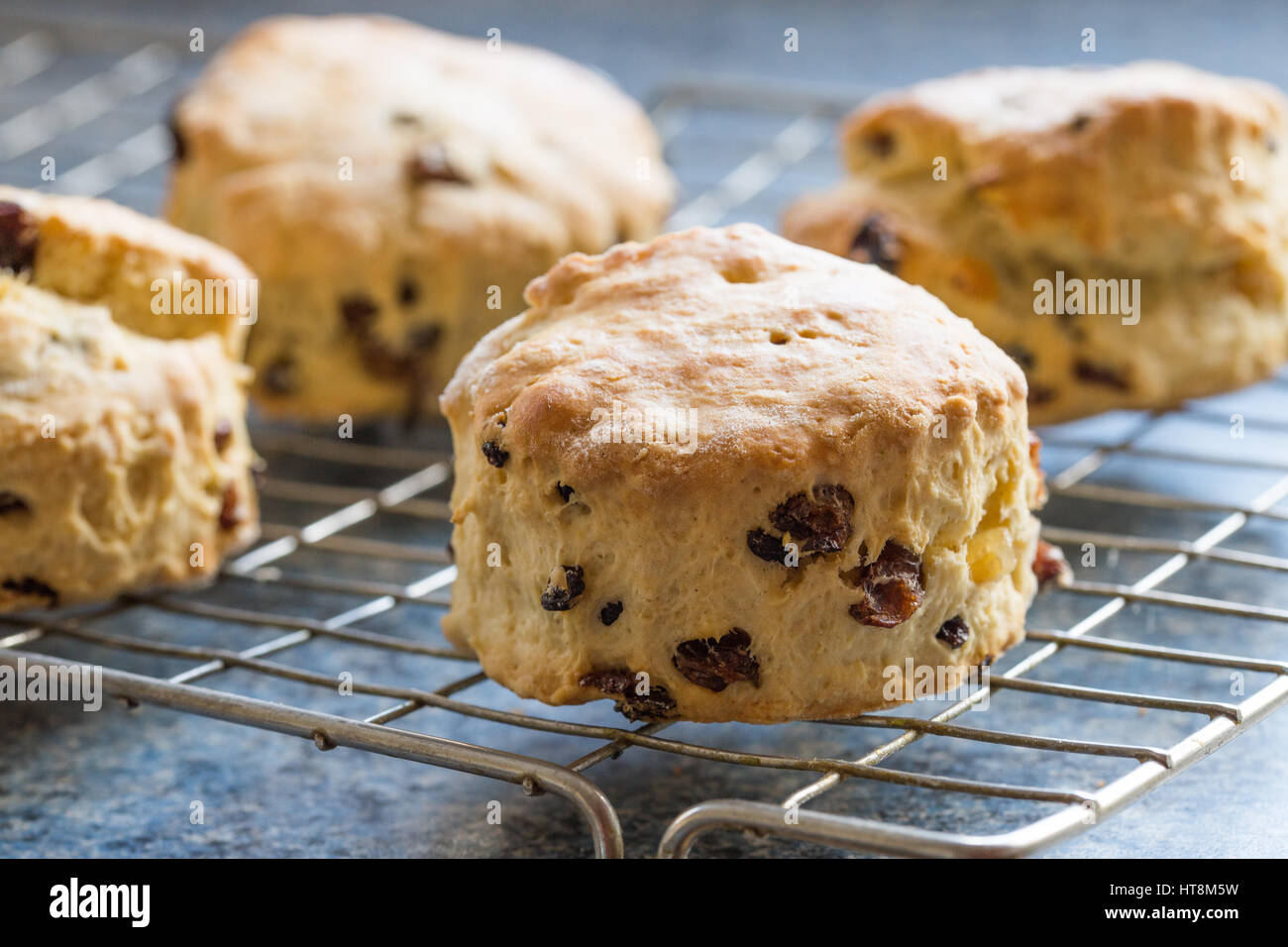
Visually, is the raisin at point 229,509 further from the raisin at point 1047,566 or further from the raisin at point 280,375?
the raisin at point 1047,566

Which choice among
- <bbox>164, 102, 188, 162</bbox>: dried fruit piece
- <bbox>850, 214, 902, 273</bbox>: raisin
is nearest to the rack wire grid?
<bbox>850, 214, 902, 273</bbox>: raisin

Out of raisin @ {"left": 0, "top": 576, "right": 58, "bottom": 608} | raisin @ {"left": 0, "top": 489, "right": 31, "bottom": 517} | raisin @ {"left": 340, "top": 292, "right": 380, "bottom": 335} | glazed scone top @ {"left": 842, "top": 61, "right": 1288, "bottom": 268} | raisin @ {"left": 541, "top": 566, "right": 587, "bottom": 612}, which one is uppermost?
glazed scone top @ {"left": 842, "top": 61, "right": 1288, "bottom": 268}

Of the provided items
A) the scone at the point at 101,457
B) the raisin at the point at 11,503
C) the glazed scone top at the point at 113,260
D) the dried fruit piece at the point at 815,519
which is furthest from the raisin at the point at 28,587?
the dried fruit piece at the point at 815,519

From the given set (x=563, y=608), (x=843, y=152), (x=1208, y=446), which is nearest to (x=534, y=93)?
(x=843, y=152)

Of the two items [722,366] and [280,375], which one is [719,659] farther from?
[280,375]

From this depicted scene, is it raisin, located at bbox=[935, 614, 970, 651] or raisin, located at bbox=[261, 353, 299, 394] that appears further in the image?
raisin, located at bbox=[261, 353, 299, 394]

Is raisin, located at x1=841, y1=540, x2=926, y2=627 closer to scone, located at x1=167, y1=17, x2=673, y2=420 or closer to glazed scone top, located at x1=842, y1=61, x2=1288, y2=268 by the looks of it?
glazed scone top, located at x1=842, y1=61, x2=1288, y2=268
